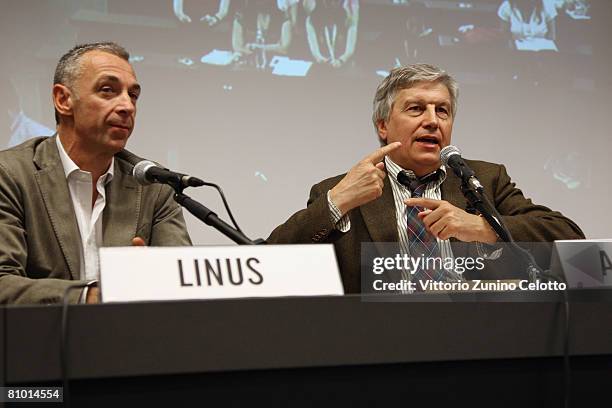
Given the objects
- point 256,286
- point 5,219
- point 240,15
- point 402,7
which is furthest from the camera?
point 402,7

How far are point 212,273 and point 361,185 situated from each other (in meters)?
1.03

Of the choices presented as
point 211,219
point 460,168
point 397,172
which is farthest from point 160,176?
point 397,172

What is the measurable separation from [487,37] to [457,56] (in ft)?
0.59

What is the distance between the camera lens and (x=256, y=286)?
1132 millimetres

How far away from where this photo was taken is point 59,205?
6.62ft

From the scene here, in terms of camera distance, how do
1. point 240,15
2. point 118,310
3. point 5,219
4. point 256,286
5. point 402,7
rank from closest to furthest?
point 118,310 < point 256,286 < point 5,219 < point 240,15 < point 402,7

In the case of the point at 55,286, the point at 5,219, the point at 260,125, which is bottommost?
the point at 55,286

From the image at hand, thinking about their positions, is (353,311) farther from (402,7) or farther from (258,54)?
(402,7)

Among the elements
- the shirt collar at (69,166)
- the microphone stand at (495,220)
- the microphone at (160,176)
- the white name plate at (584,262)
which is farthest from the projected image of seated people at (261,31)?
the white name plate at (584,262)

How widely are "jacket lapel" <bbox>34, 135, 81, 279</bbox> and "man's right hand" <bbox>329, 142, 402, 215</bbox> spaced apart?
0.75 meters

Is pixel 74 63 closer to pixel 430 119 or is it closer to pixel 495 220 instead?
pixel 430 119

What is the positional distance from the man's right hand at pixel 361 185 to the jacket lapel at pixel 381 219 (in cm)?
20

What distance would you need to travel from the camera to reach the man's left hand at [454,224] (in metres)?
1.81

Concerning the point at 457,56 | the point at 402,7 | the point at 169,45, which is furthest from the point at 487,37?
the point at 169,45
